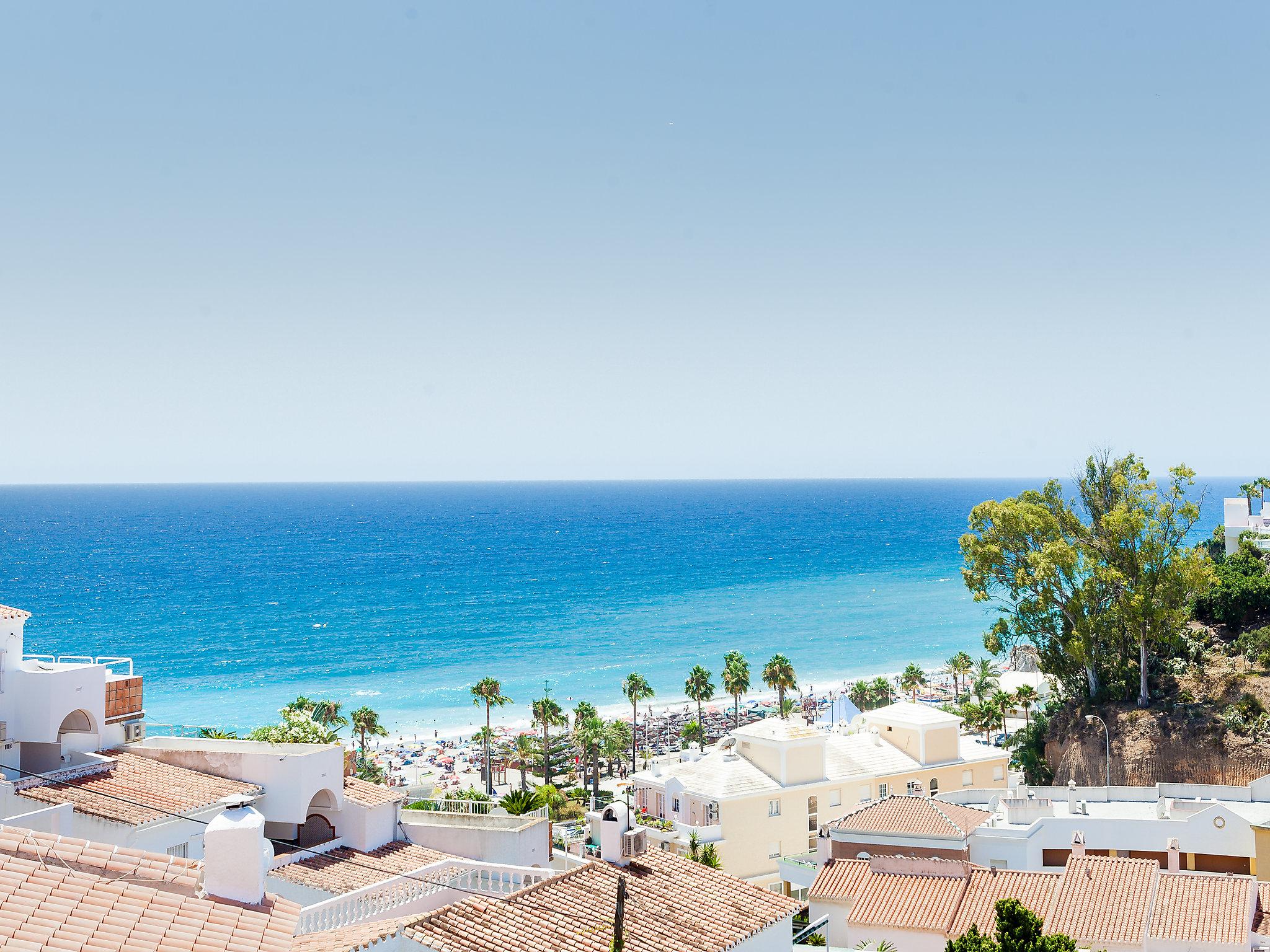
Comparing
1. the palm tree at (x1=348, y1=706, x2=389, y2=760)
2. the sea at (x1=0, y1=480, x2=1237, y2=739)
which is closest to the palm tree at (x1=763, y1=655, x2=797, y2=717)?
the sea at (x1=0, y1=480, x2=1237, y2=739)

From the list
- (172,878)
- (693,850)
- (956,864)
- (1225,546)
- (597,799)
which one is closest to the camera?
(172,878)

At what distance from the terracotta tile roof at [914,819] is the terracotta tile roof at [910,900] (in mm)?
2479

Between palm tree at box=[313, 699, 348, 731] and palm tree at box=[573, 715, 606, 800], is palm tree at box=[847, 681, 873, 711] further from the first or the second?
palm tree at box=[313, 699, 348, 731]

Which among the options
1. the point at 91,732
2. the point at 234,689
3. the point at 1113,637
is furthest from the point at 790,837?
the point at 234,689

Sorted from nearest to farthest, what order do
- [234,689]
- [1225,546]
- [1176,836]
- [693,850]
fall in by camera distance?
[1176,836]
[693,850]
[1225,546]
[234,689]

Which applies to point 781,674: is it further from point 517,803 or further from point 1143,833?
point 1143,833

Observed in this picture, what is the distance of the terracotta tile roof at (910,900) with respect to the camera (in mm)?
22734

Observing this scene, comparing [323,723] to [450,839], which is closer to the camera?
[450,839]

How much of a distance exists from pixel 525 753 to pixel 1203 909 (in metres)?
38.9

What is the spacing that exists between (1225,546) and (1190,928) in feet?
142

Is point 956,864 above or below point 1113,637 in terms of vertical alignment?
below

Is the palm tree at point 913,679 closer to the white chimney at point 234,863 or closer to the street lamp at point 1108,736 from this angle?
the street lamp at point 1108,736

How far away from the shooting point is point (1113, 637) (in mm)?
38375

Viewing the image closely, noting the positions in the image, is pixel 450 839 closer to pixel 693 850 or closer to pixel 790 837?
pixel 693 850
